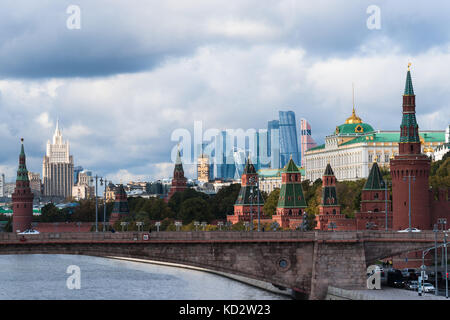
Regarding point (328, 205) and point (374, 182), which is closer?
point (374, 182)

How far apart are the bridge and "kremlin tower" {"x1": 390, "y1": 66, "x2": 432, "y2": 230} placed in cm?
5531

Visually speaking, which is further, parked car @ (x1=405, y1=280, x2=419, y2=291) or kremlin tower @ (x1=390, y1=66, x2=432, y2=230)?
kremlin tower @ (x1=390, y1=66, x2=432, y2=230)

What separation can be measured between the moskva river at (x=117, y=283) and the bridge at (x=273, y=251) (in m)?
15.0

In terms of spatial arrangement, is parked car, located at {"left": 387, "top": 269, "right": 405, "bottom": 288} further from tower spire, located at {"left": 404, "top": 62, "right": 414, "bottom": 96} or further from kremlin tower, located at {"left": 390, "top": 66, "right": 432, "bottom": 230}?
tower spire, located at {"left": 404, "top": 62, "right": 414, "bottom": 96}

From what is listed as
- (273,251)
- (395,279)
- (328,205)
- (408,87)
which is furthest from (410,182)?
(273,251)

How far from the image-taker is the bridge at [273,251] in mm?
96500

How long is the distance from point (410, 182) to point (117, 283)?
40501mm

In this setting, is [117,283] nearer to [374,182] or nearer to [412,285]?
[412,285]

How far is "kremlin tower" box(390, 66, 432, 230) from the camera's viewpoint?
511 feet

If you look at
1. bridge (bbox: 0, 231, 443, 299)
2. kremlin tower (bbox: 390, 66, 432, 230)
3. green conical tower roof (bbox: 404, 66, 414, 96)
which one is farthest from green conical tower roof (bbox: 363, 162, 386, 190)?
bridge (bbox: 0, 231, 443, 299)

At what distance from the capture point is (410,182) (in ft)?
509

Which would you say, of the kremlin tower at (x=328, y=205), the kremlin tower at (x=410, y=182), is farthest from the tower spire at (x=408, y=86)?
the kremlin tower at (x=328, y=205)

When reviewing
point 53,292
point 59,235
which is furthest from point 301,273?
point 53,292
